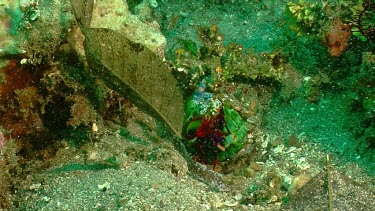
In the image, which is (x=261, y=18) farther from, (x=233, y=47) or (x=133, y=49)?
(x=133, y=49)

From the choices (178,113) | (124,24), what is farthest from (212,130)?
(124,24)

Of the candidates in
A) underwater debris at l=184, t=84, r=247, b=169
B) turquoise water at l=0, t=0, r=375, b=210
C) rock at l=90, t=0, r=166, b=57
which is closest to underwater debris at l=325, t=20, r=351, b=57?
turquoise water at l=0, t=0, r=375, b=210

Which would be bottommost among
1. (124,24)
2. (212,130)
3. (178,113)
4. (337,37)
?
(212,130)

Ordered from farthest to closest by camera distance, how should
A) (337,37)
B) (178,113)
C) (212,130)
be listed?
(337,37) → (212,130) → (178,113)

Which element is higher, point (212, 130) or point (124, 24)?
point (124, 24)

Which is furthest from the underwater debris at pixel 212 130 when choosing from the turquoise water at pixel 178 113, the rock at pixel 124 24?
the rock at pixel 124 24

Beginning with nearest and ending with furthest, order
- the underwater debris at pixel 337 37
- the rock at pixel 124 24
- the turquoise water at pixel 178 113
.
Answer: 1. the turquoise water at pixel 178 113
2. the rock at pixel 124 24
3. the underwater debris at pixel 337 37

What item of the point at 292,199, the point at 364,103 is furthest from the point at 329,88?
the point at 292,199

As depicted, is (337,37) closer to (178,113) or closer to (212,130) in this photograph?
(212,130)

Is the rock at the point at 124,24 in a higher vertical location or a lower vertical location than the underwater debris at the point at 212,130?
higher

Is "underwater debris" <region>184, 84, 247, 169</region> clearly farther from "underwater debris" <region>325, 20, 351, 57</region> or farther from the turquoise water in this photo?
"underwater debris" <region>325, 20, 351, 57</region>

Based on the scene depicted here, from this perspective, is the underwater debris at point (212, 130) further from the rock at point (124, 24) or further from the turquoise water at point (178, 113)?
the rock at point (124, 24)

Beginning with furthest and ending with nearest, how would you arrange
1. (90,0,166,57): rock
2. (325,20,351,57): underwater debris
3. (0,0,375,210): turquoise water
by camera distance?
(325,20,351,57): underwater debris → (90,0,166,57): rock → (0,0,375,210): turquoise water
